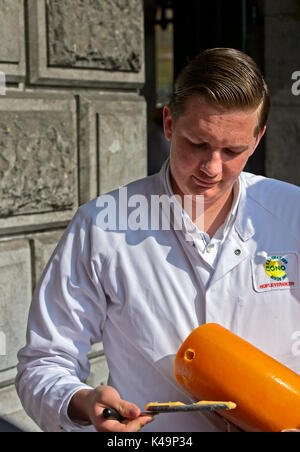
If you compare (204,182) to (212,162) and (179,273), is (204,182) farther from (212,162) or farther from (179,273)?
(179,273)

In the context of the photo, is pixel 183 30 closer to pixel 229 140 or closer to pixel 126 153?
pixel 126 153

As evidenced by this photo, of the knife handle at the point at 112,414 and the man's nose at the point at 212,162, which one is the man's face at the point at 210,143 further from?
the knife handle at the point at 112,414

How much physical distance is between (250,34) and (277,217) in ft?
10.4

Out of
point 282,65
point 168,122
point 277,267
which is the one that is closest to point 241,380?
point 277,267

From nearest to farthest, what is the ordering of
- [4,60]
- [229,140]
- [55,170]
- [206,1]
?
[229,140], [4,60], [55,170], [206,1]

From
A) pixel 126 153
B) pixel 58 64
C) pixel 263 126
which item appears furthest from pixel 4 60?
pixel 263 126

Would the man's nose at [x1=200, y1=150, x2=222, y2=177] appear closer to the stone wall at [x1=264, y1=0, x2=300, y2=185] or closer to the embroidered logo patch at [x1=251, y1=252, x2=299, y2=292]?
the embroidered logo patch at [x1=251, y1=252, x2=299, y2=292]

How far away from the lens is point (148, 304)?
5.99 feet

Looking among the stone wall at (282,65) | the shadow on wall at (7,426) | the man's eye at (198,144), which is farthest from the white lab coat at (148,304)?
the stone wall at (282,65)

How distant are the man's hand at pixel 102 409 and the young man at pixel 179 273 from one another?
8cm

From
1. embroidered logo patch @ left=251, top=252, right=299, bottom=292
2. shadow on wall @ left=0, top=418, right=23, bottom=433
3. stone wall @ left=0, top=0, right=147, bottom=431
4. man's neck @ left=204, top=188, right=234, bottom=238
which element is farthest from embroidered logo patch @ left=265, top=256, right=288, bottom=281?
shadow on wall @ left=0, top=418, right=23, bottom=433

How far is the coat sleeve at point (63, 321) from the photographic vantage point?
1.72 meters

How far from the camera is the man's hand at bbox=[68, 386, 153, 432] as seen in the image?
1430 millimetres

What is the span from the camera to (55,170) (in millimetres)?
3305
